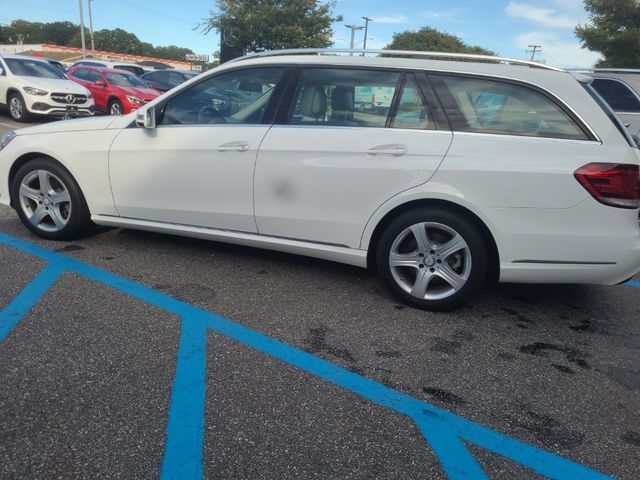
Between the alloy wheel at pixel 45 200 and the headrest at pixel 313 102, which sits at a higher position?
the headrest at pixel 313 102

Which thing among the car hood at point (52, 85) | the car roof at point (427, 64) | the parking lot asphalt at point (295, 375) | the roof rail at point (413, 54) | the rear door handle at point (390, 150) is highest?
the roof rail at point (413, 54)

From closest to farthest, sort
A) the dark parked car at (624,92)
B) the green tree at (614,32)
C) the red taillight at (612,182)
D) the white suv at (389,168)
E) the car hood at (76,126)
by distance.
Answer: the red taillight at (612,182), the white suv at (389,168), the car hood at (76,126), the dark parked car at (624,92), the green tree at (614,32)

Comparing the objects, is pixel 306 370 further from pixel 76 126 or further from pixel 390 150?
pixel 76 126

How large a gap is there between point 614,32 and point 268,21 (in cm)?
1720

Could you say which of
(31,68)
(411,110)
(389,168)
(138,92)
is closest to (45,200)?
(389,168)

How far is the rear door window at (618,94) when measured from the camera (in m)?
Answer: 8.71

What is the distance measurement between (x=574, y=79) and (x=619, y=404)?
1981 millimetres

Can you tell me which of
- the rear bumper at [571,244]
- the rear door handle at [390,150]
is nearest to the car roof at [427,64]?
the rear door handle at [390,150]

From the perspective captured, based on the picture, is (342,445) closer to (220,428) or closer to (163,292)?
(220,428)

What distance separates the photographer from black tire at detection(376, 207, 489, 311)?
3281 mm

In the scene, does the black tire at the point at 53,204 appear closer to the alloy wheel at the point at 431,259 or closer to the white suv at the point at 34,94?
the alloy wheel at the point at 431,259

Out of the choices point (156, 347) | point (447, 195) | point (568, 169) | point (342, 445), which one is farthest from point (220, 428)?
point (568, 169)

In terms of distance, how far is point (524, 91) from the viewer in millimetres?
3234

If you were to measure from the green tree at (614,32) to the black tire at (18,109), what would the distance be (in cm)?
2137
